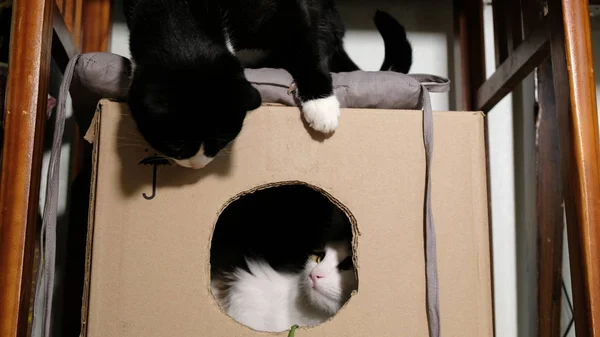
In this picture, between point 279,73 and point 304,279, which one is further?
point 304,279

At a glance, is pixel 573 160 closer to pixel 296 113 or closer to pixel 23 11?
pixel 296 113

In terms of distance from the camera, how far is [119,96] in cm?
81

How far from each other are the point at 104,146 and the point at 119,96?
10 cm

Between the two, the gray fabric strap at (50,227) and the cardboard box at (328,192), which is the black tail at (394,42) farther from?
the gray fabric strap at (50,227)

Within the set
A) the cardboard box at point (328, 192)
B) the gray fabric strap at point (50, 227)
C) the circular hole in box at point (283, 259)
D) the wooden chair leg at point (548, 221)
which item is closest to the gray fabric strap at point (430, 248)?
the cardboard box at point (328, 192)

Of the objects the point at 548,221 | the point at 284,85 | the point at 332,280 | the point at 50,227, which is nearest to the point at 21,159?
the point at 50,227

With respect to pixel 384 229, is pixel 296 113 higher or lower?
higher

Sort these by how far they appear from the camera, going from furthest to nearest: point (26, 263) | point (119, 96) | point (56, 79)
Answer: point (56, 79) → point (119, 96) → point (26, 263)

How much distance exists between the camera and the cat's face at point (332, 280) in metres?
0.97

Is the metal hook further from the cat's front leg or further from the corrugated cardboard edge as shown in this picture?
the cat's front leg

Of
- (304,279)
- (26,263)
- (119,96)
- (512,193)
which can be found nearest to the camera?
(26,263)

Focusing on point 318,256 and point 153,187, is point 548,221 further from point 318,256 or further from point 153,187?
point 153,187

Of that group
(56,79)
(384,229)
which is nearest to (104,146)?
(384,229)

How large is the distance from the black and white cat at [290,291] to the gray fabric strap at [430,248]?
23 centimetres
